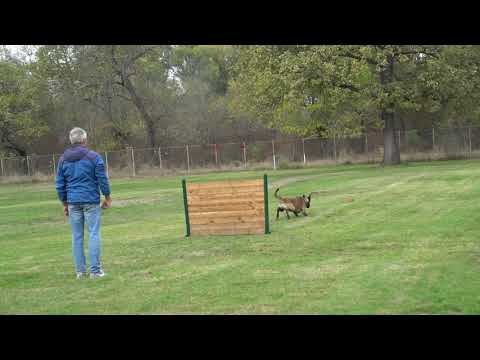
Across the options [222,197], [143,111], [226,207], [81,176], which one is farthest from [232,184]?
[143,111]

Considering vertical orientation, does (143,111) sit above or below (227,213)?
above

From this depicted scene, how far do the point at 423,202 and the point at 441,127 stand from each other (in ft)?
95.5

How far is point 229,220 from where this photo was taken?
1290 cm

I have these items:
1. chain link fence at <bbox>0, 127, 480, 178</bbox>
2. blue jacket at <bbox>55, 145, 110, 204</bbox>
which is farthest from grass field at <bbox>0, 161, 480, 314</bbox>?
chain link fence at <bbox>0, 127, 480, 178</bbox>

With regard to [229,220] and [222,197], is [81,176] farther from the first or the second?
[229,220]

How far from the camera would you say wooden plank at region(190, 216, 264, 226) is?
12734 millimetres

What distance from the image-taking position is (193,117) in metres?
52.9

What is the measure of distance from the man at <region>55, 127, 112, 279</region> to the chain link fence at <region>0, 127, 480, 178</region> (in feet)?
112

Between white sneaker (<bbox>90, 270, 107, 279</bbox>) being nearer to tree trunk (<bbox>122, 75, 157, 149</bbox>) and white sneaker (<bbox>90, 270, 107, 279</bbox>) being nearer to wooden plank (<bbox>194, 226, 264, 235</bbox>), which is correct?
wooden plank (<bbox>194, 226, 264, 235</bbox>)

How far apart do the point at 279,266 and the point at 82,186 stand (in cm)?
299

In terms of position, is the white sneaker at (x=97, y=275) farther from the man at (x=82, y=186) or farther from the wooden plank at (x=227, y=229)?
the wooden plank at (x=227, y=229)

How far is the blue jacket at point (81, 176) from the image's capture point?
29.3ft
